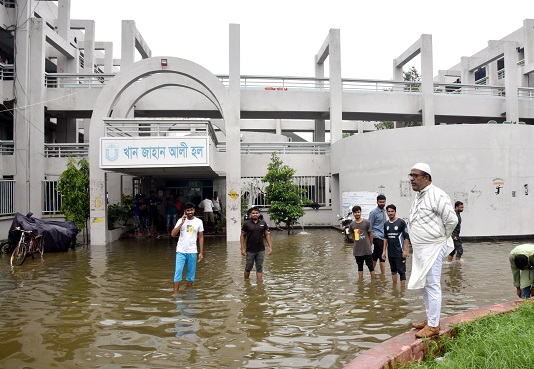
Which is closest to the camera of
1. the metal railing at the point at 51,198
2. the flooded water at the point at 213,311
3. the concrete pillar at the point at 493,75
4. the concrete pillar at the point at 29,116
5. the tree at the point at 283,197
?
the flooded water at the point at 213,311

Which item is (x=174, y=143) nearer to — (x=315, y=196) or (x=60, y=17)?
(x=315, y=196)

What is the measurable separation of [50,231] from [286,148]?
11.5 meters

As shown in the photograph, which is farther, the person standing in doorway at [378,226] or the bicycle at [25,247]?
the bicycle at [25,247]

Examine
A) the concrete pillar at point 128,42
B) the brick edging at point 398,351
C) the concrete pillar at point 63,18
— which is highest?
the concrete pillar at point 63,18

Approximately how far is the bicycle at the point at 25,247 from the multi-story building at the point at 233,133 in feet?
8.74

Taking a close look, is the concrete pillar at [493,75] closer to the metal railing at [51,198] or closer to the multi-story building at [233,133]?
the multi-story building at [233,133]

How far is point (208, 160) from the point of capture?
1341cm

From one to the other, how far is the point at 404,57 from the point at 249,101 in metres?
9.81

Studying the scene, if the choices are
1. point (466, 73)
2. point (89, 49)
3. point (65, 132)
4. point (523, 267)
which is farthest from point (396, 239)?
point (466, 73)

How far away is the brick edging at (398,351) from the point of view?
3456 millimetres

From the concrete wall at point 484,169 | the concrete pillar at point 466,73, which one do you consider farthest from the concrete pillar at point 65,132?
the concrete pillar at point 466,73

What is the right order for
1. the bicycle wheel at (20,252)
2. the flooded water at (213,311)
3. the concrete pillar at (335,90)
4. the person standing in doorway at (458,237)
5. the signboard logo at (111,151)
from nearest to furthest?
the flooded water at (213,311) → the person standing in doorway at (458,237) → the bicycle wheel at (20,252) → the signboard logo at (111,151) → the concrete pillar at (335,90)

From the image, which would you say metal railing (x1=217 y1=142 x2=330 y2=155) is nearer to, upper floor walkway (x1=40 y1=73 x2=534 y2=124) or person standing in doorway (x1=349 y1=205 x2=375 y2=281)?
upper floor walkway (x1=40 y1=73 x2=534 y2=124)

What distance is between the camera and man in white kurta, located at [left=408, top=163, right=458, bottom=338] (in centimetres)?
429
